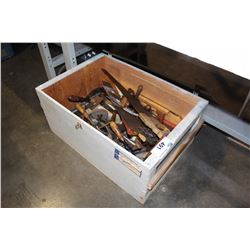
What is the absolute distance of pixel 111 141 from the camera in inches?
33.9

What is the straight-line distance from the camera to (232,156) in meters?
1.22

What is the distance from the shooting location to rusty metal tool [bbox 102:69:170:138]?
1.03 m

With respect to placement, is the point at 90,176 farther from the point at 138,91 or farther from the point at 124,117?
the point at 138,91

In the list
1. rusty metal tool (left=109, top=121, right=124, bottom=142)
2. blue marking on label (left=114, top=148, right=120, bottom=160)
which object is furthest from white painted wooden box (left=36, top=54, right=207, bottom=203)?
rusty metal tool (left=109, top=121, right=124, bottom=142)

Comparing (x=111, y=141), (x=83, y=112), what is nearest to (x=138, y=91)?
(x=83, y=112)

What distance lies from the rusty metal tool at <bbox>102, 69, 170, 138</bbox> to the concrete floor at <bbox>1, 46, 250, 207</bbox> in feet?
0.83

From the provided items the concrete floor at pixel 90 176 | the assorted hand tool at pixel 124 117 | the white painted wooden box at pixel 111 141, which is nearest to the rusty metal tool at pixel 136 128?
the assorted hand tool at pixel 124 117

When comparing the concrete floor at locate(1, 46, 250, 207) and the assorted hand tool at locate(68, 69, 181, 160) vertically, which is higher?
the assorted hand tool at locate(68, 69, 181, 160)

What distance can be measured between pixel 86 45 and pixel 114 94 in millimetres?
532

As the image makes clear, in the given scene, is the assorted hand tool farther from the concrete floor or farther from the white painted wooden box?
the concrete floor

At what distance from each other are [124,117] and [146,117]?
0.36 ft

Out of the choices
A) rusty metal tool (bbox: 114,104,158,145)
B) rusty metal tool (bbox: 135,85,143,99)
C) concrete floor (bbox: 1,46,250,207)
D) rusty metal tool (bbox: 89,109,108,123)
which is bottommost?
concrete floor (bbox: 1,46,250,207)

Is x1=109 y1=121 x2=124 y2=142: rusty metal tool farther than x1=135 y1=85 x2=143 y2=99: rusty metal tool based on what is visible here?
No

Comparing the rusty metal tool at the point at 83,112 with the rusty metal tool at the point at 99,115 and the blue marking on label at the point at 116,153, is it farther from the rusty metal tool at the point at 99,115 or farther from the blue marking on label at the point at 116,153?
the blue marking on label at the point at 116,153
